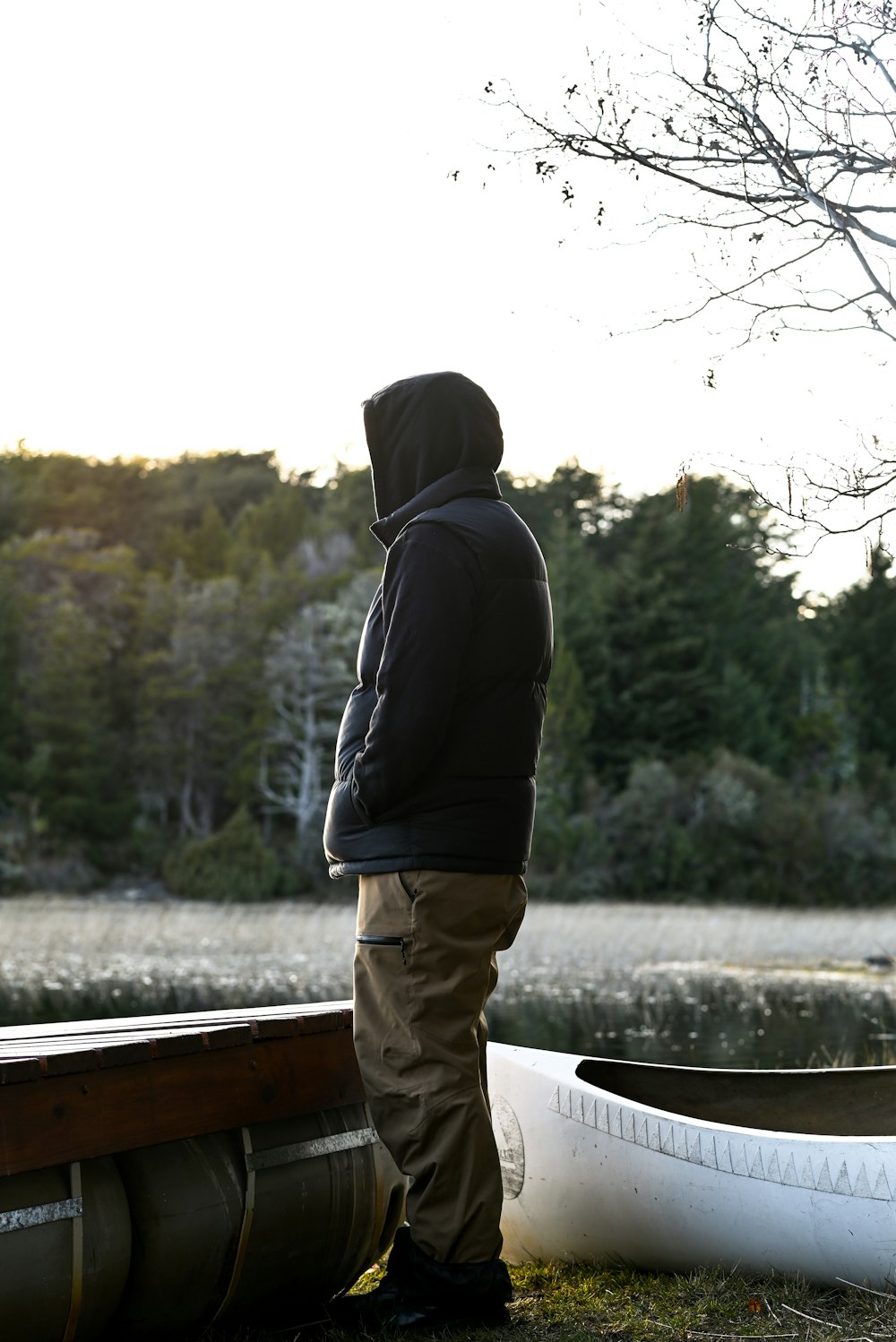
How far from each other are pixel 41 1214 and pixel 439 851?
1037mm

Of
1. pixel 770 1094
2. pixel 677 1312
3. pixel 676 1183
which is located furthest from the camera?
pixel 770 1094

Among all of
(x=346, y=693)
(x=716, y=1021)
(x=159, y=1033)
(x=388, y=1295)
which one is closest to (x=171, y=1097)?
(x=159, y=1033)

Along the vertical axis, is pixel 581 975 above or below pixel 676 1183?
below

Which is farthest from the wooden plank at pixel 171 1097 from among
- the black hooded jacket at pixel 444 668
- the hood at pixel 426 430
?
the hood at pixel 426 430

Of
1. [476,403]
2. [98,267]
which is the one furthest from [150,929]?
[98,267]

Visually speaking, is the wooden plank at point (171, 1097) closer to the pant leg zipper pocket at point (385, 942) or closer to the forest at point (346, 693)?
the pant leg zipper pocket at point (385, 942)

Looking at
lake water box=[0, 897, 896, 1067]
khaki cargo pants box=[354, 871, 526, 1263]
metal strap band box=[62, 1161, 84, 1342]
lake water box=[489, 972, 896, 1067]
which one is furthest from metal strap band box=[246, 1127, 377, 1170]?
lake water box=[0, 897, 896, 1067]

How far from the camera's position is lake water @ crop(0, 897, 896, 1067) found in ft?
37.5

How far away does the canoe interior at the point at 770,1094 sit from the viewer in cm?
455

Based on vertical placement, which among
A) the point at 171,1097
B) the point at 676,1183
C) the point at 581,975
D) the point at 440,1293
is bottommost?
the point at 581,975

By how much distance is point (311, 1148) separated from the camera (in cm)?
347

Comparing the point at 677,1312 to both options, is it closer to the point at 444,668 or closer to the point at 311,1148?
the point at 311,1148

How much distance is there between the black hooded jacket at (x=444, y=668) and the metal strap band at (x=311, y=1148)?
2.14 feet

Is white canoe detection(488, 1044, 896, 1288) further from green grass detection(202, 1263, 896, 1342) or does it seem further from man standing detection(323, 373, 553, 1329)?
man standing detection(323, 373, 553, 1329)
